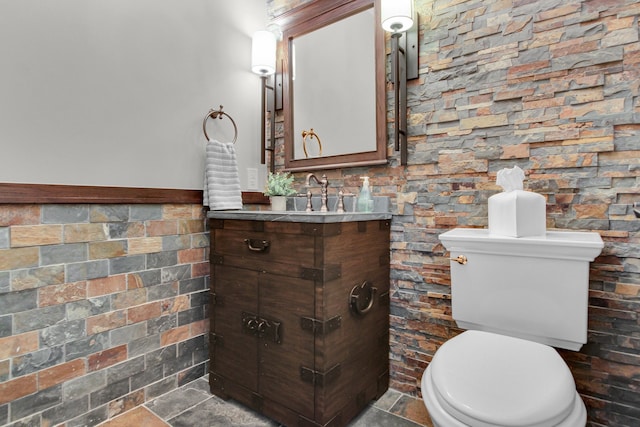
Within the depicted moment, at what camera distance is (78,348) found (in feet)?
4.68

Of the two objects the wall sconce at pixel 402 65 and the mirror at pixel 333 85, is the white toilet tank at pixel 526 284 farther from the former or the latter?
the mirror at pixel 333 85

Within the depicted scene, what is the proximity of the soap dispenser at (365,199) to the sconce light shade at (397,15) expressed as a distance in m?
0.72

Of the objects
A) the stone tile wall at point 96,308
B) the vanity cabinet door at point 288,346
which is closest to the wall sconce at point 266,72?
the stone tile wall at point 96,308

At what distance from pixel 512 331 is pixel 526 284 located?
Result: 0.19 meters

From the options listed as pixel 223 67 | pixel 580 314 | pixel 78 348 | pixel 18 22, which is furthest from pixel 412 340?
pixel 18 22

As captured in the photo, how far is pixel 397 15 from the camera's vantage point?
5.20 feet

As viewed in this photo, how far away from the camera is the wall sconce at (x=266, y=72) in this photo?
2070 millimetres

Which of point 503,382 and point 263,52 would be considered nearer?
point 503,382

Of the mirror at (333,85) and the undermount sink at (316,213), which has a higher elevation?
the mirror at (333,85)

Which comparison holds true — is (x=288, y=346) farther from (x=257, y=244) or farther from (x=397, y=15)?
(x=397, y=15)

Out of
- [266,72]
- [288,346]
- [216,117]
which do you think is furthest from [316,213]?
[266,72]

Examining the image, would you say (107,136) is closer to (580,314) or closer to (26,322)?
(26,322)

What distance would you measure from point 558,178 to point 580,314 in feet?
1.74

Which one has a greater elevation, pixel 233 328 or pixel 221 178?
pixel 221 178
